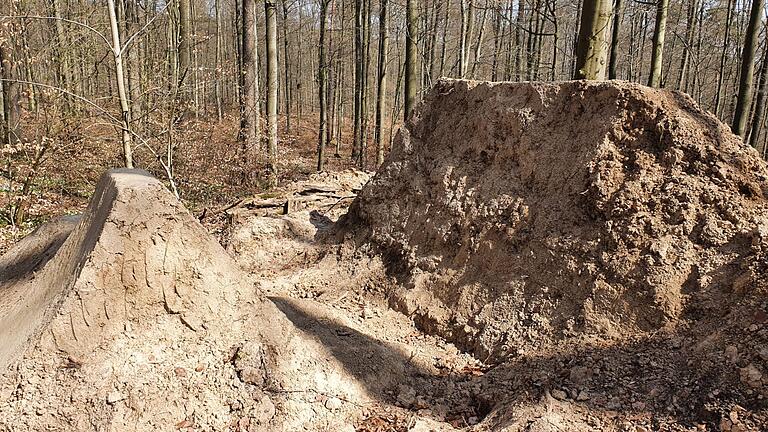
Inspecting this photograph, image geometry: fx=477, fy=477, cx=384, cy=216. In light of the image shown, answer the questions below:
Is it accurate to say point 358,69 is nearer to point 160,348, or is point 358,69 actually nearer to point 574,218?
point 574,218

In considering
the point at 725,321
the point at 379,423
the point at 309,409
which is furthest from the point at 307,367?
the point at 725,321

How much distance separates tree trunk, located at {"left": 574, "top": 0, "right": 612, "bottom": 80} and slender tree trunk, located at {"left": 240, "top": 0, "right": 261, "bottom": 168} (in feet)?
26.3

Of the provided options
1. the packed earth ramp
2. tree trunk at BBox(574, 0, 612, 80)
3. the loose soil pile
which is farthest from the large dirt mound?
the packed earth ramp

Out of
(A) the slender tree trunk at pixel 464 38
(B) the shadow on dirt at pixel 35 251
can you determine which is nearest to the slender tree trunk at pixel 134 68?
(B) the shadow on dirt at pixel 35 251

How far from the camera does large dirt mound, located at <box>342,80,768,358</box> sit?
3.79 meters

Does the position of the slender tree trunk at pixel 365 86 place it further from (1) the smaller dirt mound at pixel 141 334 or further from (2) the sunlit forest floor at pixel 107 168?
(1) the smaller dirt mound at pixel 141 334

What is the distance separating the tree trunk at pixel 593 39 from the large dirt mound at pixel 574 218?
821 mm

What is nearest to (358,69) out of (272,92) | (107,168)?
(272,92)

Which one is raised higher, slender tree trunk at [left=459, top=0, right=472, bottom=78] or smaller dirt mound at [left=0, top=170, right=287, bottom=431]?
slender tree trunk at [left=459, top=0, right=472, bottom=78]

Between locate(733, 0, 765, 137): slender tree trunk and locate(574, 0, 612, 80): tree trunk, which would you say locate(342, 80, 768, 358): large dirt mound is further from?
locate(733, 0, 765, 137): slender tree trunk

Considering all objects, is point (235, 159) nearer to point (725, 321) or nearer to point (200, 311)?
point (200, 311)

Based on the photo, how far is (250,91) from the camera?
1143 centimetres

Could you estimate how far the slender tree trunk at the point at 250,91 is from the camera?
37.2 ft

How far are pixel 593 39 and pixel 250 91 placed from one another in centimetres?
829
